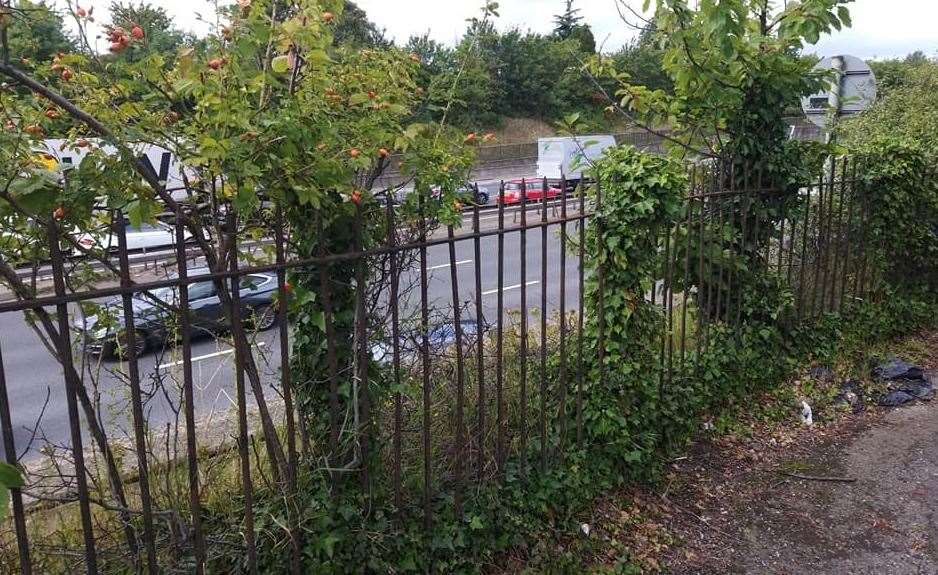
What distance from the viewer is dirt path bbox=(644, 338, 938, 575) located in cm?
371

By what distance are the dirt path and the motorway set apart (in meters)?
1.57

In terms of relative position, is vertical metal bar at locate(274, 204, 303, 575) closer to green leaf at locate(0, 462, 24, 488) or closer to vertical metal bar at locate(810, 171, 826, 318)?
green leaf at locate(0, 462, 24, 488)

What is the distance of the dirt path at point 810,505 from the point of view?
3705mm

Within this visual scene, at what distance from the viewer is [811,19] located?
4844 mm

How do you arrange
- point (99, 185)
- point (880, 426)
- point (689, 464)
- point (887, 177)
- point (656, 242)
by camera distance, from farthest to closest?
point (887, 177)
point (880, 426)
point (689, 464)
point (656, 242)
point (99, 185)

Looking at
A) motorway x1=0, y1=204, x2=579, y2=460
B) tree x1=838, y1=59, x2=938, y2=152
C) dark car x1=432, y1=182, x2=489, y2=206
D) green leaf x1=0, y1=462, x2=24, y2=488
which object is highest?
tree x1=838, y1=59, x2=938, y2=152

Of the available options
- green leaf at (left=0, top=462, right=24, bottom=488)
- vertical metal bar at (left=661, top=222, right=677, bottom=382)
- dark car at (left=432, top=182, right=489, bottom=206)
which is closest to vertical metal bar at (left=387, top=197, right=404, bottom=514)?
dark car at (left=432, top=182, right=489, bottom=206)

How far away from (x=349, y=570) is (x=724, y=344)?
3.57 meters

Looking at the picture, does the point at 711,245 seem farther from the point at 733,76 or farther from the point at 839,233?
the point at 839,233

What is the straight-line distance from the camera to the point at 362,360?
9.68 ft

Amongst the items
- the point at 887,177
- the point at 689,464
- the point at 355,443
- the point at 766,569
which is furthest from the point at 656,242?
the point at 887,177

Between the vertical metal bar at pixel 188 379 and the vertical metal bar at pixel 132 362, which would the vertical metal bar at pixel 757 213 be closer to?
the vertical metal bar at pixel 188 379

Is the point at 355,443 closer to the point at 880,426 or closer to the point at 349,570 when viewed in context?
the point at 349,570

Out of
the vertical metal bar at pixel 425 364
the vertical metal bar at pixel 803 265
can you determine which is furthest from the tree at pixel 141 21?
the vertical metal bar at pixel 803 265
